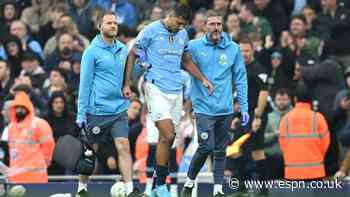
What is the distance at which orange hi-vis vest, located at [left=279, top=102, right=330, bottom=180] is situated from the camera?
22.0 metres

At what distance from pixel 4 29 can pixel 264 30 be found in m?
4.98

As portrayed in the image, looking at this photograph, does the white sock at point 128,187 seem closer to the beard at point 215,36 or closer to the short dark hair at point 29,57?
the beard at point 215,36

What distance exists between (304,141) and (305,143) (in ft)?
0.11

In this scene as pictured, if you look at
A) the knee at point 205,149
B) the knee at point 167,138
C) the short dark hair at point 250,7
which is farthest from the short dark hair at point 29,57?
the knee at point 167,138

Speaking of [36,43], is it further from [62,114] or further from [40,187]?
[40,187]

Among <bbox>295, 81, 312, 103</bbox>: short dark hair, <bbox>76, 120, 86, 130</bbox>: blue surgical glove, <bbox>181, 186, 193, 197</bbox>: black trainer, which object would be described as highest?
<bbox>295, 81, 312, 103</bbox>: short dark hair

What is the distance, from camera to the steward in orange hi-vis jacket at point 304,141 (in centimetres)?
2197

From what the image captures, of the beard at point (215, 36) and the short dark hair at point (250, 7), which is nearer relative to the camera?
the beard at point (215, 36)

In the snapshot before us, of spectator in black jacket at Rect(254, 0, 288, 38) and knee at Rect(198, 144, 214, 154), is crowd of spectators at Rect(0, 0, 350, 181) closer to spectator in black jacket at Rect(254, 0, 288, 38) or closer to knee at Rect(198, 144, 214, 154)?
spectator in black jacket at Rect(254, 0, 288, 38)

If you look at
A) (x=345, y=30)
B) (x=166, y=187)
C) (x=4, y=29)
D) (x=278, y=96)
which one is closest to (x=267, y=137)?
(x=278, y=96)

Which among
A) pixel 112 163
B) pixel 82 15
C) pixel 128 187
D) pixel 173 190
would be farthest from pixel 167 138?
pixel 82 15

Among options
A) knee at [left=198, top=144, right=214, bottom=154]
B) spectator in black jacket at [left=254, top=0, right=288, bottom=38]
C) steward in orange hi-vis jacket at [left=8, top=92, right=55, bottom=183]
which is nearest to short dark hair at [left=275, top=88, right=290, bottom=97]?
spectator in black jacket at [left=254, top=0, right=288, bottom=38]

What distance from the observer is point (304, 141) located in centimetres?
2200

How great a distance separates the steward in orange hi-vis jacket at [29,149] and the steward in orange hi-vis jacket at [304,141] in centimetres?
366
